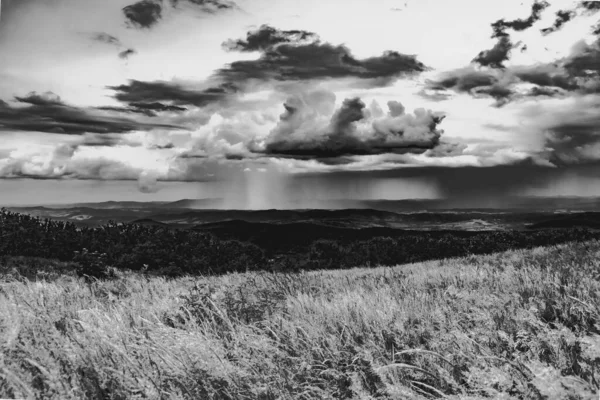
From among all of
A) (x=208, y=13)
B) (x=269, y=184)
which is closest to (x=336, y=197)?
(x=269, y=184)

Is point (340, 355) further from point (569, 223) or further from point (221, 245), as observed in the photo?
point (569, 223)

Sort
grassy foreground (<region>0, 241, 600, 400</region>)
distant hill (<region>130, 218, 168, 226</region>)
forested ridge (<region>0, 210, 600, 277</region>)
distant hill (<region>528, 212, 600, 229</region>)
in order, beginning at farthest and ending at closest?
distant hill (<region>528, 212, 600, 229</region>) → distant hill (<region>130, 218, 168, 226</region>) → forested ridge (<region>0, 210, 600, 277</region>) → grassy foreground (<region>0, 241, 600, 400</region>)

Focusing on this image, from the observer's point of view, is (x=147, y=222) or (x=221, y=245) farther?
(x=147, y=222)

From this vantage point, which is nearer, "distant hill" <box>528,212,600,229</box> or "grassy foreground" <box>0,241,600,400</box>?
"grassy foreground" <box>0,241,600,400</box>

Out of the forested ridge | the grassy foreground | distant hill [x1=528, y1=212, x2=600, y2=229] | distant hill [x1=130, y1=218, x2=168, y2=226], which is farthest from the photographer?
distant hill [x1=528, y1=212, x2=600, y2=229]

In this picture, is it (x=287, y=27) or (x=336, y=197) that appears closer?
(x=287, y=27)

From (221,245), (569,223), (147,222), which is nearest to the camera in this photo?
(221,245)

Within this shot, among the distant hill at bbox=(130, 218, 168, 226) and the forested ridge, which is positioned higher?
the distant hill at bbox=(130, 218, 168, 226)

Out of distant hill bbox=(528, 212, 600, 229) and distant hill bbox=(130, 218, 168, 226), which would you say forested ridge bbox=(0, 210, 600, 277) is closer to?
distant hill bbox=(528, 212, 600, 229)

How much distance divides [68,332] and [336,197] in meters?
6.62

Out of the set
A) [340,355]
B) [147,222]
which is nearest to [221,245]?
[147,222]

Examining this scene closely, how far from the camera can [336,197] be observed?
395 inches

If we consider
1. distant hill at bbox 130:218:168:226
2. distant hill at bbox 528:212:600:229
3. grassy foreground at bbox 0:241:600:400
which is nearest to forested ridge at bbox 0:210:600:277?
distant hill at bbox 528:212:600:229

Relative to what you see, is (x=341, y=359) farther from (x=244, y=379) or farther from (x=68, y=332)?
(x=68, y=332)
